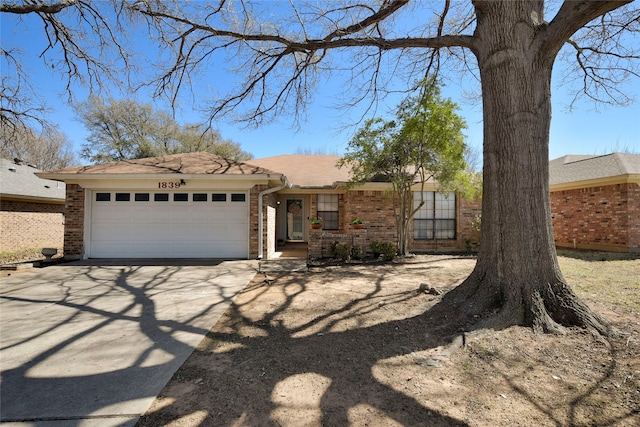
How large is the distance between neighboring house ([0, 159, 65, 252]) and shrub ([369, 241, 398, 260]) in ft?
43.5

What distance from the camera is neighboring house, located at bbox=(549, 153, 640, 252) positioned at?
10422mm

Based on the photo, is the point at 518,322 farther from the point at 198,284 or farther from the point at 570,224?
the point at 570,224

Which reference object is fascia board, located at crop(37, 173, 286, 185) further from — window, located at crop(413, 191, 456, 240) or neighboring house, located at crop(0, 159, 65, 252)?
window, located at crop(413, 191, 456, 240)

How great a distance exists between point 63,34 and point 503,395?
1080 centimetres

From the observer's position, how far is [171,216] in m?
9.75

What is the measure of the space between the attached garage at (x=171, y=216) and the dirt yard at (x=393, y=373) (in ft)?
17.4

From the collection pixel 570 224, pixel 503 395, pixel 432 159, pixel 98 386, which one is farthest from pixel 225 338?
pixel 570 224

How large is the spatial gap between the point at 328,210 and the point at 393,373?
10.4 m

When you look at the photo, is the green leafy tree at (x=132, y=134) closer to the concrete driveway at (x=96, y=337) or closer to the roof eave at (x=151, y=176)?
the roof eave at (x=151, y=176)

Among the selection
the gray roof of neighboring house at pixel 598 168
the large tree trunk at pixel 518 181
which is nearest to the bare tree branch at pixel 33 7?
the large tree trunk at pixel 518 181

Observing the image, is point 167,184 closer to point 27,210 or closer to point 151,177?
point 151,177

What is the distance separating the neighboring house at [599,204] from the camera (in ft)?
34.2

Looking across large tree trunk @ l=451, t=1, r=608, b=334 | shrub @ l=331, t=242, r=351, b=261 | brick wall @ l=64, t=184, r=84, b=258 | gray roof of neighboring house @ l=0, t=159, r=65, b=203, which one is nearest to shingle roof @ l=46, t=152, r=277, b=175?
brick wall @ l=64, t=184, r=84, b=258

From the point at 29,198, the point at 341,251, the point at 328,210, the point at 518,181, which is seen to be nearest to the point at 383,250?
the point at 341,251
